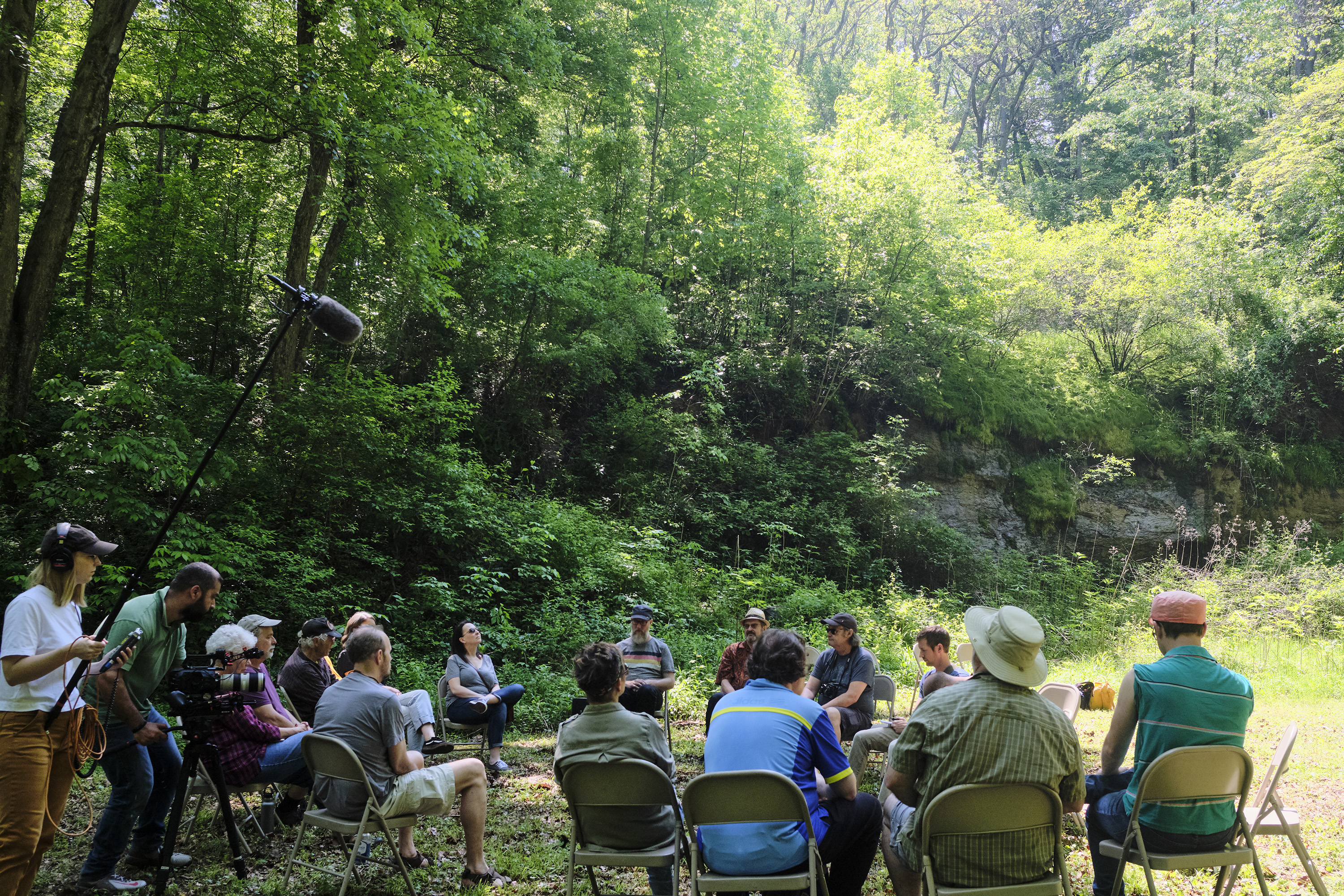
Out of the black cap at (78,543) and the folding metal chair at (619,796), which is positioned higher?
the black cap at (78,543)

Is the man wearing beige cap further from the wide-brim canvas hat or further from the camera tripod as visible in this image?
the camera tripod

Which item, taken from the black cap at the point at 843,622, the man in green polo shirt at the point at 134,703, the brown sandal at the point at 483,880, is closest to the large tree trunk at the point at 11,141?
the man in green polo shirt at the point at 134,703

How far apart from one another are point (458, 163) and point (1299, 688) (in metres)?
11.1

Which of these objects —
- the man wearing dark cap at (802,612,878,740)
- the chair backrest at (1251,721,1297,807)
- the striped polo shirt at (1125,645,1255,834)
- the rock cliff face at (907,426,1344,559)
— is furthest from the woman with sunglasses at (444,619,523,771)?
the rock cliff face at (907,426,1344,559)

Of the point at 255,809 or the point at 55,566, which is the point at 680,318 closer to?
the point at 255,809

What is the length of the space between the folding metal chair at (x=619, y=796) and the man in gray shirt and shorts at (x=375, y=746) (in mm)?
831

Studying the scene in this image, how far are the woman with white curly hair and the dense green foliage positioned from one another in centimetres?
311

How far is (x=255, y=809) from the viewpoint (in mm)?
4586

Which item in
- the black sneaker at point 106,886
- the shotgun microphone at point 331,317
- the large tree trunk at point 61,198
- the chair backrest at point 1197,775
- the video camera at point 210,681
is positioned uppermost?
the large tree trunk at point 61,198

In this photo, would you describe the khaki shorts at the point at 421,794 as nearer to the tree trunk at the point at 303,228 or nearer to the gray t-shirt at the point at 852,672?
the gray t-shirt at the point at 852,672

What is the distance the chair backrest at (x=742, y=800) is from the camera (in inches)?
101

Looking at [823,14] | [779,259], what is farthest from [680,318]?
[823,14]

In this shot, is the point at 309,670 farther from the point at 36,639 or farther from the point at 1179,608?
the point at 1179,608

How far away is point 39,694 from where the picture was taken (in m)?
2.83
